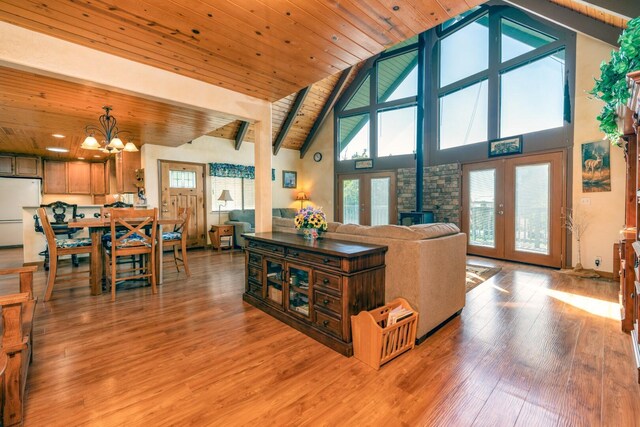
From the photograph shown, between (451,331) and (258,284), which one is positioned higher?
(258,284)

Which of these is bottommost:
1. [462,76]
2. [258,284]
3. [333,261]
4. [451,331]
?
[451,331]

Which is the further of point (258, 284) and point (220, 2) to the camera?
point (258, 284)

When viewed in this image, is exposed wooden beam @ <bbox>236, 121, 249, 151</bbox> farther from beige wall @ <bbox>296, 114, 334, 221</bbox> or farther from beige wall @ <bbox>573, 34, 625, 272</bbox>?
beige wall @ <bbox>573, 34, 625, 272</bbox>

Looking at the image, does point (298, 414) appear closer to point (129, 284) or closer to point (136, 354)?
point (136, 354)

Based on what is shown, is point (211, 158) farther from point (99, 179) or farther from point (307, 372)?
point (307, 372)

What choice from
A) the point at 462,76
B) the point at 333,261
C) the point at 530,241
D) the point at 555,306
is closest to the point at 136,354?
the point at 333,261

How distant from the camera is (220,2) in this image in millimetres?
1854

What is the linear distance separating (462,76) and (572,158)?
271 centimetres

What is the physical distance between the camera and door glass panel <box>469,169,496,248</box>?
5582mm

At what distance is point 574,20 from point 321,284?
511cm

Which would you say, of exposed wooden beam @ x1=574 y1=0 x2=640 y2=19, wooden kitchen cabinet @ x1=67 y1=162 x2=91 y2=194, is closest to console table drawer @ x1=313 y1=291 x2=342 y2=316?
exposed wooden beam @ x1=574 y1=0 x2=640 y2=19

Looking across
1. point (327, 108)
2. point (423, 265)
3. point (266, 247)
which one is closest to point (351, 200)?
point (327, 108)

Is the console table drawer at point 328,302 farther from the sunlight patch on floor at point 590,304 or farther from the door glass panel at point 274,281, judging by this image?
the sunlight patch on floor at point 590,304

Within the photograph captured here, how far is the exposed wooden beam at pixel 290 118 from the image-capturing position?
277 inches
